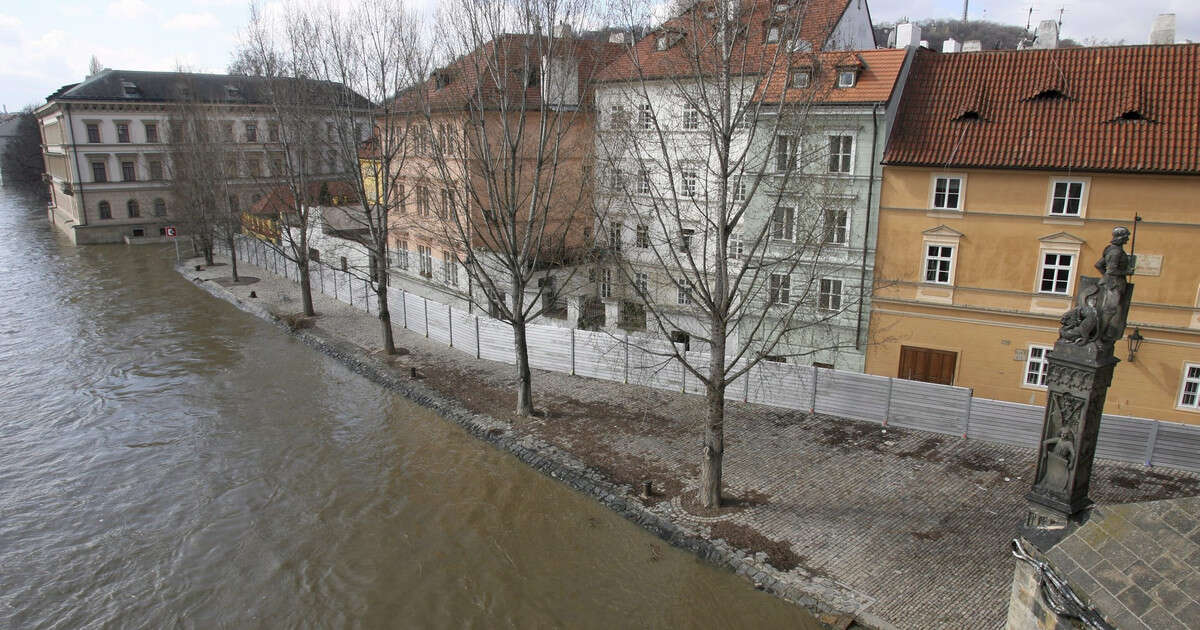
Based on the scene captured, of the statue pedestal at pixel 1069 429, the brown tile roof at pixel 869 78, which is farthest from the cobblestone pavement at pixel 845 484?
the brown tile roof at pixel 869 78

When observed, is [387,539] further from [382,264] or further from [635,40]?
[382,264]

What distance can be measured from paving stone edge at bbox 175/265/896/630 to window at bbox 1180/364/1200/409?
12.4m

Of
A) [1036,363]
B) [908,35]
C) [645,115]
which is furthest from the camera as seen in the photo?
[908,35]

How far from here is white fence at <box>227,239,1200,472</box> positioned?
49.2 feet

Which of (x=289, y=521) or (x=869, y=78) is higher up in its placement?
(x=869, y=78)

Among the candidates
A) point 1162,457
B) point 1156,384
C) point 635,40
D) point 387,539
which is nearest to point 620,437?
point 387,539

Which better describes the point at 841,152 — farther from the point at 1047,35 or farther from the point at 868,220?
the point at 1047,35

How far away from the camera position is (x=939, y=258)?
1942cm

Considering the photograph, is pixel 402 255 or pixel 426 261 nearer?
pixel 426 261

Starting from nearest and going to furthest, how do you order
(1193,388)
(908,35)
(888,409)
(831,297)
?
1. (888,409)
2. (1193,388)
3. (831,297)
4. (908,35)

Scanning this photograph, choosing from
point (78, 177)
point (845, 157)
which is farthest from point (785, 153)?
point (78, 177)

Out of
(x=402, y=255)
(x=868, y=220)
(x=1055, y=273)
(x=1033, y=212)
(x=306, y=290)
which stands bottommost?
(x=306, y=290)

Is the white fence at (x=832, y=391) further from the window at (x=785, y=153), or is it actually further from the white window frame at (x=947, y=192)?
the white window frame at (x=947, y=192)

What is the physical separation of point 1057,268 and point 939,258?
2699 millimetres
